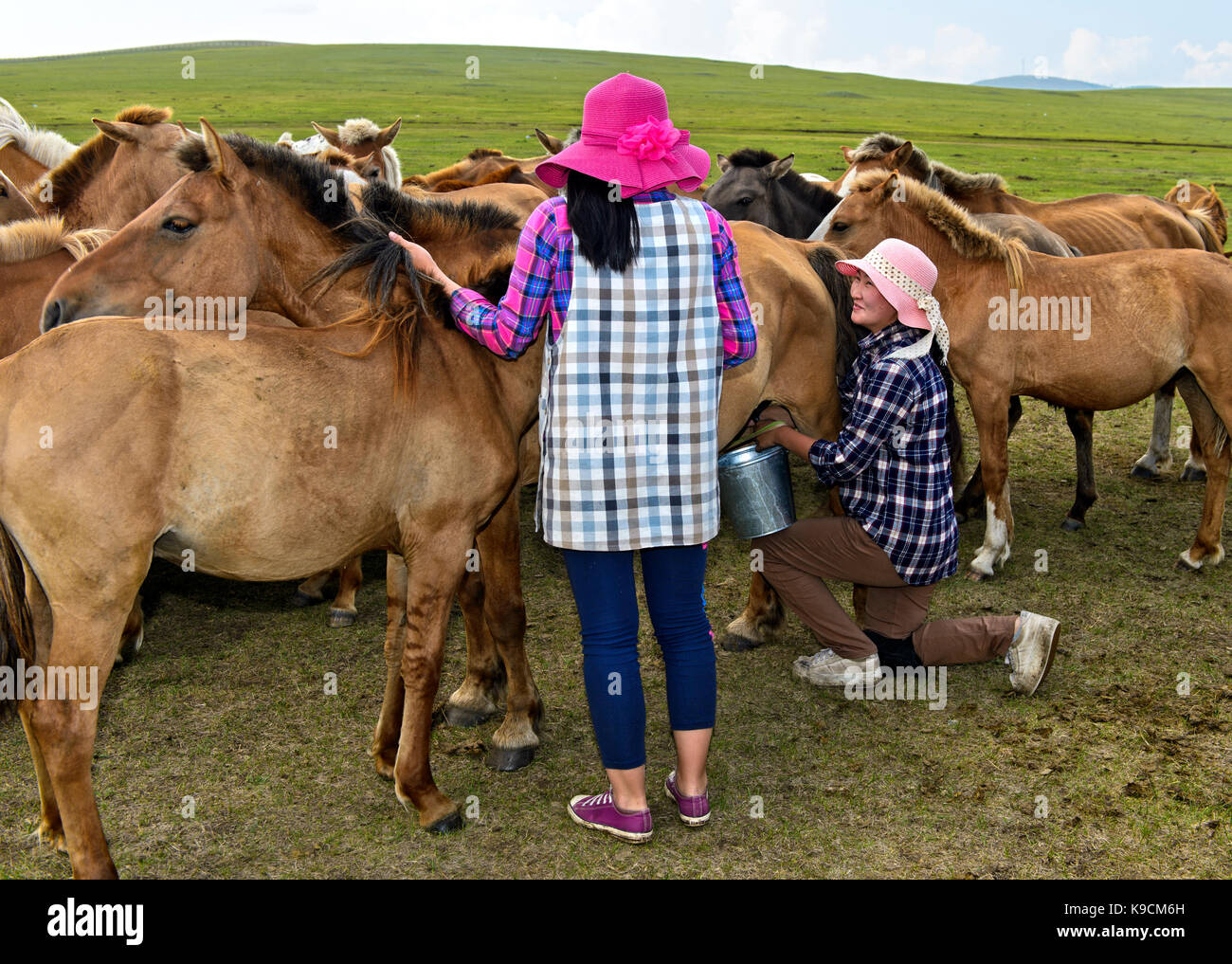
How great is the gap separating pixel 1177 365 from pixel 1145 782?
2.80m

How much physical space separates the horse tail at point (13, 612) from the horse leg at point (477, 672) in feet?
5.25

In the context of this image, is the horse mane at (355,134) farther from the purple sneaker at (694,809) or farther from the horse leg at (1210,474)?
the purple sneaker at (694,809)

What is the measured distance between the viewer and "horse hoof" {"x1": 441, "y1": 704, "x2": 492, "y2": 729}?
13.7 feet

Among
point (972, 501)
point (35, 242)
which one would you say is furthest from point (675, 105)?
point (35, 242)

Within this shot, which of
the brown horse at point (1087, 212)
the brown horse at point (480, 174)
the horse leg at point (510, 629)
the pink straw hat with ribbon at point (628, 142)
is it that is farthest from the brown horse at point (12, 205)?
the brown horse at point (1087, 212)

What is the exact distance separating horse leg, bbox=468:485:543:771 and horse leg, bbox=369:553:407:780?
34cm

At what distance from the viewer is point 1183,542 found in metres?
5.91

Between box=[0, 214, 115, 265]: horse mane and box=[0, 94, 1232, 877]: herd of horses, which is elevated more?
box=[0, 214, 115, 265]: horse mane

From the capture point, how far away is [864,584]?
4.25 m

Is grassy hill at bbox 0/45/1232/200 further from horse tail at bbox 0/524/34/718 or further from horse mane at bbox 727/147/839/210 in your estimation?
horse tail at bbox 0/524/34/718

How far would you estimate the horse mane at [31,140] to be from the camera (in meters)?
7.18

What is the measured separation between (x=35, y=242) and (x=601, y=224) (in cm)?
320

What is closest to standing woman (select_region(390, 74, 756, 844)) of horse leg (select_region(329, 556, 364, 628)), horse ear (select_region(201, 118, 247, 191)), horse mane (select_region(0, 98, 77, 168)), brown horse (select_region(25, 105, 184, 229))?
horse ear (select_region(201, 118, 247, 191))

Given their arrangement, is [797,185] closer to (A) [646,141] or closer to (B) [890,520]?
(B) [890,520]
